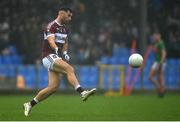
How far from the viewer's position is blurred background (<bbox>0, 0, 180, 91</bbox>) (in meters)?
30.7

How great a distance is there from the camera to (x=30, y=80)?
99.8 ft

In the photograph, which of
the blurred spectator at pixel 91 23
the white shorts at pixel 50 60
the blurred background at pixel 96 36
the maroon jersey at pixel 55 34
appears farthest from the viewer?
the blurred spectator at pixel 91 23

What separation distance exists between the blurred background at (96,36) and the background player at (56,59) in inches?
535

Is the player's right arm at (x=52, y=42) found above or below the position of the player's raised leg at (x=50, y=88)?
above

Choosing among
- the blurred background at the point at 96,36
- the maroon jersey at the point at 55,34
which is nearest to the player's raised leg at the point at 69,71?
the maroon jersey at the point at 55,34

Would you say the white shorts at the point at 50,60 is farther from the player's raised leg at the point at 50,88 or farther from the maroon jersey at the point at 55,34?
the player's raised leg at the point at 50,88

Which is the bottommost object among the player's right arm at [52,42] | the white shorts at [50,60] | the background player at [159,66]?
the background player at [159,66]

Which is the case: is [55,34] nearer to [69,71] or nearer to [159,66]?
[69,71]

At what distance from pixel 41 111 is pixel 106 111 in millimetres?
1595

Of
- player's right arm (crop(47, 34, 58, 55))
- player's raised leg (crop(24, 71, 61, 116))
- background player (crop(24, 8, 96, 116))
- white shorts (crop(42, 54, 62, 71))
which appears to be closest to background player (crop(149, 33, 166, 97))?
background player (crop(24, 8, 96, 116))

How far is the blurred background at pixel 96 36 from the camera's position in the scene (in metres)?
30.7

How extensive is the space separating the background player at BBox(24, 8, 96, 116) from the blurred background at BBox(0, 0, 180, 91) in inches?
535

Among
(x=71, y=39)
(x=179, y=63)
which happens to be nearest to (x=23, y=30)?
(x=71, y=39)

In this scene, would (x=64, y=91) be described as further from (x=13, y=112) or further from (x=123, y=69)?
(x=13, y=112)
